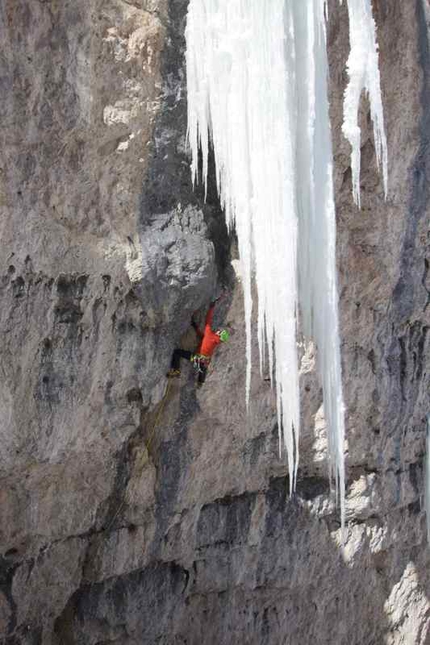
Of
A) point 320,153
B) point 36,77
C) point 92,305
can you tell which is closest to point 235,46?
point 320,153

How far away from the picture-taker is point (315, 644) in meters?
6.23

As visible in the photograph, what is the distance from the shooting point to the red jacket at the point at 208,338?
4.87 metres

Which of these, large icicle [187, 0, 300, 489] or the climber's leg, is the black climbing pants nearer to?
the climber's leg

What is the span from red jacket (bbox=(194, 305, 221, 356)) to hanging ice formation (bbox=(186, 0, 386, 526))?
1.48ft

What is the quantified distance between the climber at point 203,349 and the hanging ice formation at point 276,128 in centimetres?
45

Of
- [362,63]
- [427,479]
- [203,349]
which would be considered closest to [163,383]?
[203,349]

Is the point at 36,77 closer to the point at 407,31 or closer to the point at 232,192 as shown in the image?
the point at 232,192

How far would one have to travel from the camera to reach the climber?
16.0 ft

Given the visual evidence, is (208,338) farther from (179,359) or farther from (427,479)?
(427,479)

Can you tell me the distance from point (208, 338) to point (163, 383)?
13.8 inches

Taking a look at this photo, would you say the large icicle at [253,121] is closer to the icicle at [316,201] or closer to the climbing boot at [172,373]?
the icicle at [316,201]

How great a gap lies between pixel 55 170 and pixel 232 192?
849 mm

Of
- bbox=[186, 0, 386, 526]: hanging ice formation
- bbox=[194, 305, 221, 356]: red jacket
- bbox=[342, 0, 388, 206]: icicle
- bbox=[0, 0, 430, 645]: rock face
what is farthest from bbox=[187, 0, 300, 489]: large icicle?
bbox=[194, 305, 221, 356]: red jacket

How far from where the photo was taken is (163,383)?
16.1 feet
